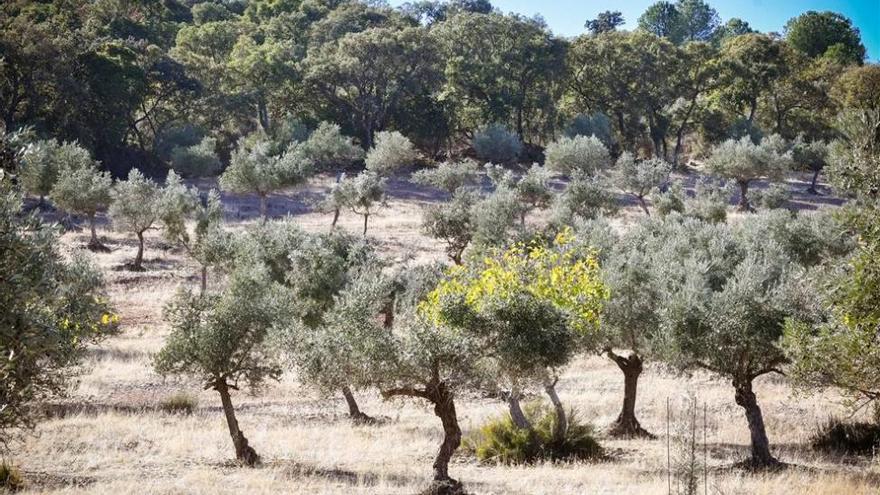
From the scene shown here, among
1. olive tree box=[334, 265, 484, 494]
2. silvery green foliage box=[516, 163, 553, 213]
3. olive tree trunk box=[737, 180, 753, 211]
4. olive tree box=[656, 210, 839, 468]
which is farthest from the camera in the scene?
olive tree trunk box=[737, 180, 753, 211]

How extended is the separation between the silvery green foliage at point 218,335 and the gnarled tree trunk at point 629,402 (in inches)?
449

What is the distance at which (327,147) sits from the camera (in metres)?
83.9

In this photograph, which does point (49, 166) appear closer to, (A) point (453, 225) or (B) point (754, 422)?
(A) point (453, 225)

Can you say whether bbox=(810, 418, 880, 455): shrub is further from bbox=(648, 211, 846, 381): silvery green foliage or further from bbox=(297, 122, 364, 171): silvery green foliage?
bbox=(297, 122, 364, 171): silvery green foliage

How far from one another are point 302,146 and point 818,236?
53.4 m

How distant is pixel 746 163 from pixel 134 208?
54.3 m

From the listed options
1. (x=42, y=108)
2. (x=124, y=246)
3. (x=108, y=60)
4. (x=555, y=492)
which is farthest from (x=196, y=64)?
(x=555, y=492)

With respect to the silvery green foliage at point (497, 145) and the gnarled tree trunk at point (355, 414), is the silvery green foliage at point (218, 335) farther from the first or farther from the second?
the silvery green foliage at point (497, 145)

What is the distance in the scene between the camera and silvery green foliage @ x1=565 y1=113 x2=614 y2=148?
9444 centimetres

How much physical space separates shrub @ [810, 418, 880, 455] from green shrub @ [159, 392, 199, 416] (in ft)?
72.0

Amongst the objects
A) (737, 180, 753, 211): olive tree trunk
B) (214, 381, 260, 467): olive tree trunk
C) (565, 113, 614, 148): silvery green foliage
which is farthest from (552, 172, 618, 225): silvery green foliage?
(214, 381, 260, 467): olive tree trunk

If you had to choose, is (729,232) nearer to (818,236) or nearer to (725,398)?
(818,236)

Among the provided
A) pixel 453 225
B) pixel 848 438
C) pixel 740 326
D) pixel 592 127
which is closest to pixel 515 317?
pixel 740 326

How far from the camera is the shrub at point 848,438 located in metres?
23.5
